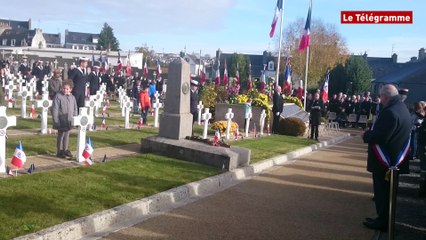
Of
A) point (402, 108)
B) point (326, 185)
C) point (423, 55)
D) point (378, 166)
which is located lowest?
point (326, 185)

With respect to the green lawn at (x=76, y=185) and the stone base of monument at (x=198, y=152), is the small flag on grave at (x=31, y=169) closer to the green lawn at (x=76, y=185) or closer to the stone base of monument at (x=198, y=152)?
the green lawn at (x=76, y=185)

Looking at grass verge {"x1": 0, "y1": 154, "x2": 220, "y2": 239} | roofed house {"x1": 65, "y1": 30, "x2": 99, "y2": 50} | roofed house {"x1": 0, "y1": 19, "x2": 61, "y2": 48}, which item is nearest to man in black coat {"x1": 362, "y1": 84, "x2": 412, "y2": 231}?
grass verge {"x1": 0, "y1": 154, "x2": 220, "y2": 239}

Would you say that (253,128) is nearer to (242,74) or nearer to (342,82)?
(342,82)

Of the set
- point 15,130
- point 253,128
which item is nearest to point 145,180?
Answer: point 15,130

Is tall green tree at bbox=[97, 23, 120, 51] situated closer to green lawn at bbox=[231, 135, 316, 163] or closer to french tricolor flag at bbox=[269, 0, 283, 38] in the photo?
french tricolor flag at bbox=[269, 0, 283, 38]

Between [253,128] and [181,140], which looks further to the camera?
[253,128]

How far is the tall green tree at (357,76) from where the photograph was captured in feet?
145

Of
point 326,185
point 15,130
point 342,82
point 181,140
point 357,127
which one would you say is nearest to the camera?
point 326,185

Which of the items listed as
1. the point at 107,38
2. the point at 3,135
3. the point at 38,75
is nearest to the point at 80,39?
the point at 107,38

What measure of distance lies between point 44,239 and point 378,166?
4500 millimetres

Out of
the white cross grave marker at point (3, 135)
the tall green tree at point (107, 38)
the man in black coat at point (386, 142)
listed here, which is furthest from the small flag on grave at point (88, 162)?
the tall green tree at point (107, 38)

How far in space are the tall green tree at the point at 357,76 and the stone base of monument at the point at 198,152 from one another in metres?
34.9

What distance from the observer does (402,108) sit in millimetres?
6871

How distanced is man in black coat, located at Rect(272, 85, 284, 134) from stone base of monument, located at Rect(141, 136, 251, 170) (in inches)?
334
